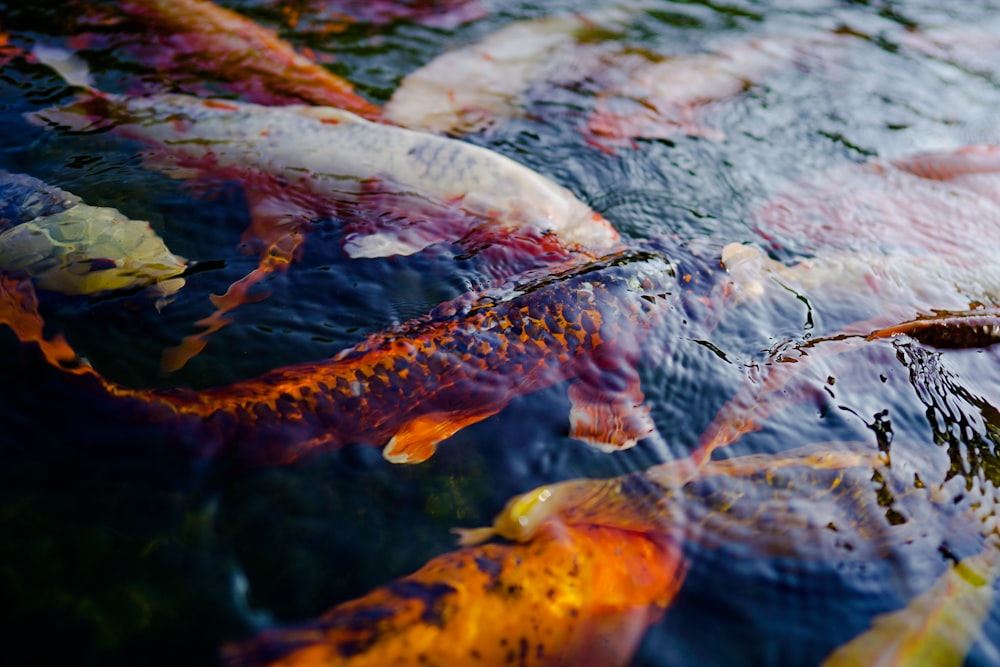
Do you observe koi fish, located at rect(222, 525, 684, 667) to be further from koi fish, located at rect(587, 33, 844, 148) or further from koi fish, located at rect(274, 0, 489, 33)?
koi fish, located at rect(274, 0, 489, 33)

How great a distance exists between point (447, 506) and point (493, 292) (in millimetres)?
1031

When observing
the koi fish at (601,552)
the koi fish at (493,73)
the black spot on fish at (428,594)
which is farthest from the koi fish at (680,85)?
the black spot on fish at (428,594)

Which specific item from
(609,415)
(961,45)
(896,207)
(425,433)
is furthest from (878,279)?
(961,45)

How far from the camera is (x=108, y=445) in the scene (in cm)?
239

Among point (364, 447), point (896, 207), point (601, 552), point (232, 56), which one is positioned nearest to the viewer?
point (601, 552)

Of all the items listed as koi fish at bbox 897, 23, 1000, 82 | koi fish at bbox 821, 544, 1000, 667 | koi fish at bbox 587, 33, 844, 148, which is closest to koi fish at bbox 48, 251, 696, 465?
koi fish at bbox 821, 544, 1000, 667

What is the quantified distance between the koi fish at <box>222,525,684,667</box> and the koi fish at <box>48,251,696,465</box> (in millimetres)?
511

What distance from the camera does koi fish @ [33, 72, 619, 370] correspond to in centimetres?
344

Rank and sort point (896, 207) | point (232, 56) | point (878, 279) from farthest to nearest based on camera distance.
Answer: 1. point (232, 56)
2. point (896, 207)
3. point (878, 279)

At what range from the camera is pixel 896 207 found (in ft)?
13.8

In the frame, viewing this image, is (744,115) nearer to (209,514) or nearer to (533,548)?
(533,548)

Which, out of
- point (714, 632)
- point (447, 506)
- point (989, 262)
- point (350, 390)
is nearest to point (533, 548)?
point (447, 506)

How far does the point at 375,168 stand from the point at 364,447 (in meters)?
1.69

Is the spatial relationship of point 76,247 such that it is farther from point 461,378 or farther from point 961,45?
point 961,45
